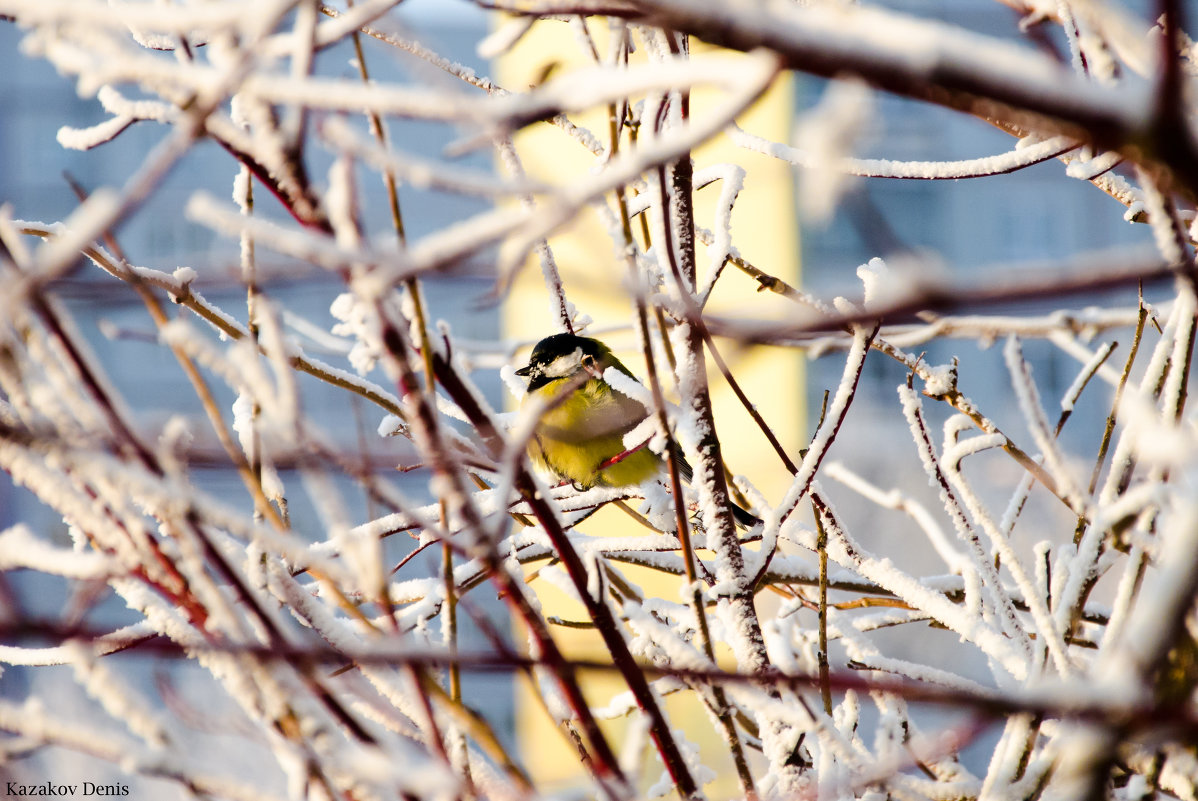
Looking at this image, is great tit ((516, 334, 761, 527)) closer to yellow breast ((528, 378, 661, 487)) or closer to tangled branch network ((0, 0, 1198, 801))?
yellow breast ((528, 378, 661, 487))

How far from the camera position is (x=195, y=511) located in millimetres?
584

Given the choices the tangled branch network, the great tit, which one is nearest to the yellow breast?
the great tit

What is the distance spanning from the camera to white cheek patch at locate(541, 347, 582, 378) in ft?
10.2

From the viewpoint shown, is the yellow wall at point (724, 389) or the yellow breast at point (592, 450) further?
the yellow wall at point (724, 389)

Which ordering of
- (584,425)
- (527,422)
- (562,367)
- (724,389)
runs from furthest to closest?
(724,389) < (562,367) < (584,425) < (527,422)

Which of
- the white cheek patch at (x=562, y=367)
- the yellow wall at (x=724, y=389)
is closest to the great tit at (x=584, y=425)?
the white cheek patch at (x=562, y=367)

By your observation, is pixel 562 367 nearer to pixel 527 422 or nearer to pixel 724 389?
pixel 724 389

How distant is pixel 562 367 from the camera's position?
125 inches

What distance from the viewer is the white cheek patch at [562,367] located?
123 inches

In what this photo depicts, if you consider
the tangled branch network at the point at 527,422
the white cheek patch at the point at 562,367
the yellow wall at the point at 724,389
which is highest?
the yellow wall at the point at 724,389

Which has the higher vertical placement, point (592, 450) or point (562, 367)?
point (562, 367)

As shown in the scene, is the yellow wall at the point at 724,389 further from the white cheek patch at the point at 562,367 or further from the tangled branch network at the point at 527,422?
the tangled branch network at the point at 527,422

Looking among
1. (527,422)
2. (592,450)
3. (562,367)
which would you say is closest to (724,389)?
(562,367)

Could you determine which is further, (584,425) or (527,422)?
(584,425)
